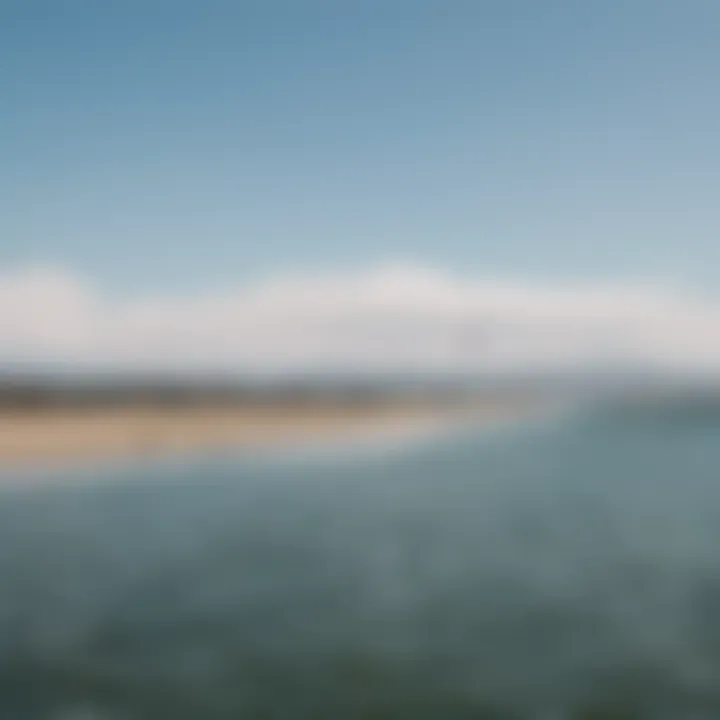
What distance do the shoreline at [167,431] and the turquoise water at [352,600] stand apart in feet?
17.7

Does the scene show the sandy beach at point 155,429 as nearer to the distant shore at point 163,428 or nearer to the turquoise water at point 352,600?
the distant shore at point 163,428

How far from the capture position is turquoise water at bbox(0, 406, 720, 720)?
44.6 ft

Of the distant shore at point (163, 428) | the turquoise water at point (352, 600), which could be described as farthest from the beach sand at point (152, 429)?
the turquoise water at point (352, 600)

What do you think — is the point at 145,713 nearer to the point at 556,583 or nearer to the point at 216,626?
the point at 216,626

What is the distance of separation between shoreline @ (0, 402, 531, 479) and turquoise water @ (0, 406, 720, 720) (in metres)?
5.38

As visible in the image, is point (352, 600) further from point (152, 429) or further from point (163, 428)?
point (163, 428)

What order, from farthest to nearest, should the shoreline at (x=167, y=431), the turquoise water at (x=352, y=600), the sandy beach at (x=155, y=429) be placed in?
1. the sandy beach at (x=155, y=429)
2. the shoreline at (x=167, y=431)
3. the turquoise water at (x=352, y=600)

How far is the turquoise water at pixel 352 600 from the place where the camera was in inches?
535

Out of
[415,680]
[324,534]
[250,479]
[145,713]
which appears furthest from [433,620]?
[250,479]

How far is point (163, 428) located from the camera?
170ft

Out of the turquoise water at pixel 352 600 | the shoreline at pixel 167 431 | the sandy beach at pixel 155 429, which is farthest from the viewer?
the sandy beach at pixel 155 429

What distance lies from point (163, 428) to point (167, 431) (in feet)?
4.56

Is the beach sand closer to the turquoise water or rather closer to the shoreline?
the shoreline

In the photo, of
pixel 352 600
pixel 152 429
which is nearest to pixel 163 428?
pixel 152 429
